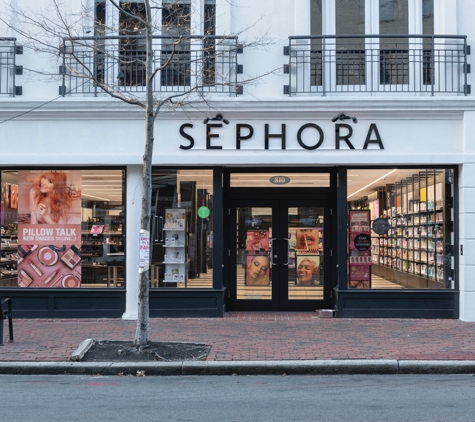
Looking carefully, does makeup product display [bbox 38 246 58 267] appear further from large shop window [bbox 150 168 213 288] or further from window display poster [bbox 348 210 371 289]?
window display poster [bbox 348 210 371 289]

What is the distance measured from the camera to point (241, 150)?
41.9 feet

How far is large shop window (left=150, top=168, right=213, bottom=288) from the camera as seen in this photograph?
1307 cm

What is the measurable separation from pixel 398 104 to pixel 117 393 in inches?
306

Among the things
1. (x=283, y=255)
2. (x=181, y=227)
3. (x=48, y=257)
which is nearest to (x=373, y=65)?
(x=283, y=255)

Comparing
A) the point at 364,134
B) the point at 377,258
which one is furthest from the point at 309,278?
the point at 364,134

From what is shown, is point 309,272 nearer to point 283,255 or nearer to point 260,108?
point 283,255

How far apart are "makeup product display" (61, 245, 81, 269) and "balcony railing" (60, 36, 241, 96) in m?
3.06

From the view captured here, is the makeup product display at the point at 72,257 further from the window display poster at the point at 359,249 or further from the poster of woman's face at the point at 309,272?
the window display poster at the point at 359,249

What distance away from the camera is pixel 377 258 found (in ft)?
42.5

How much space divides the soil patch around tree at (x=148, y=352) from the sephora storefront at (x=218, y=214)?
2.89 metres

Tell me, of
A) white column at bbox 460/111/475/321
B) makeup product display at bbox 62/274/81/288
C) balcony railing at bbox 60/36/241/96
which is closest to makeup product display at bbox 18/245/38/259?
makeup product display at bbox 62/274/81/288

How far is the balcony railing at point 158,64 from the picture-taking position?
41.7 feet

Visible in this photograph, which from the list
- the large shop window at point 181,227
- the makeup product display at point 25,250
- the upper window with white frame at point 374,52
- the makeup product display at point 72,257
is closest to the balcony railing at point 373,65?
the upper window with white frame at point 374,52

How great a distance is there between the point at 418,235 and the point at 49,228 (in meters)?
7.37
